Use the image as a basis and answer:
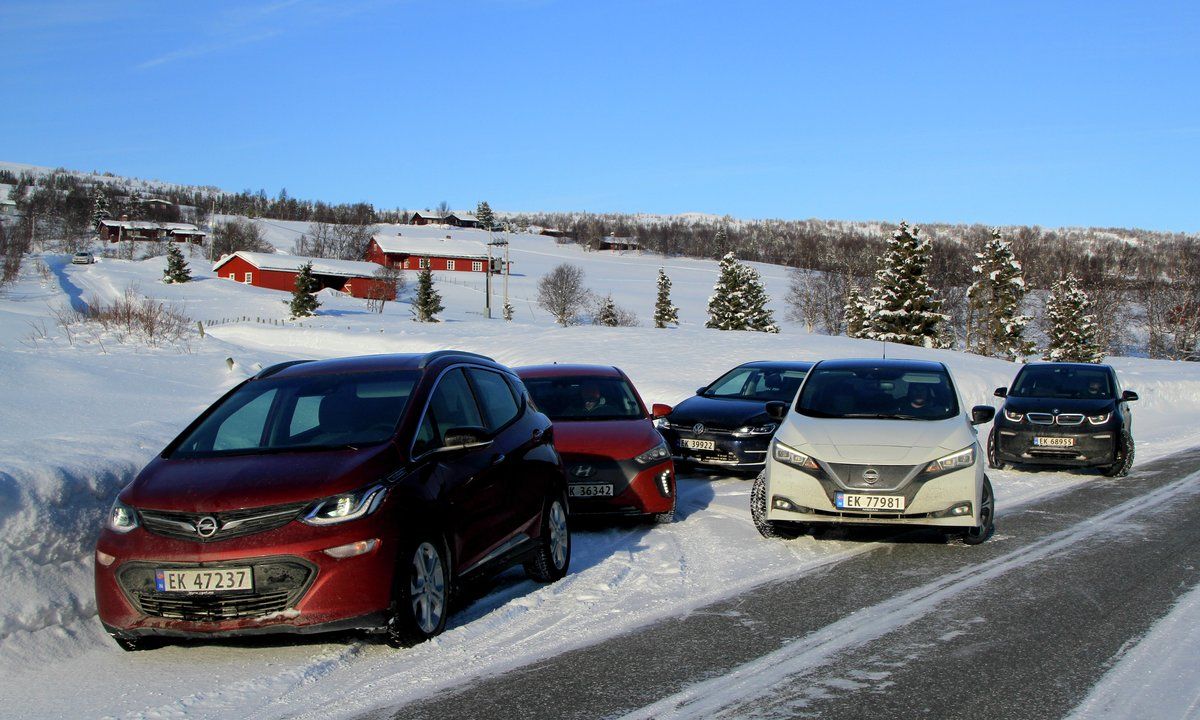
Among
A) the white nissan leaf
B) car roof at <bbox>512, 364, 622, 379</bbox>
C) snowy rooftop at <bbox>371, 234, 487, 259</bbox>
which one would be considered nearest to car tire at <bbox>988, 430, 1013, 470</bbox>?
the white nissan leaf

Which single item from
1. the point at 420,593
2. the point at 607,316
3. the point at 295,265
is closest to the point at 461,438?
the point at 420,593

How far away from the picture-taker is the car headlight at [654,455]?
381 inches

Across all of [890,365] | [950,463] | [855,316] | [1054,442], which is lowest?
[855,316]

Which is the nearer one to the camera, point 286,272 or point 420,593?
point 420,593

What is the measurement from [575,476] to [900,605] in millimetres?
3610

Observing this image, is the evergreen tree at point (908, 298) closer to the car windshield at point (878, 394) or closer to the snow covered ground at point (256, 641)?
the snow covered ground at point (256, 641)

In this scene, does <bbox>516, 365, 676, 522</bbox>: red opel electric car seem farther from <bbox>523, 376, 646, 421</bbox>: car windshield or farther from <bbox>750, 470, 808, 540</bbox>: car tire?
<bbox>750, 470, 808, 540</bbox>: car tire

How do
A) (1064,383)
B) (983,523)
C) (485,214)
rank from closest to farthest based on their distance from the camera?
1. (983,523)
2. (1064,383)
3. (485,214)

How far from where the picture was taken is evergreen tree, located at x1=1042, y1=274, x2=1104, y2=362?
73.1 metres

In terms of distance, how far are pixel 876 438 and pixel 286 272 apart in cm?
9949

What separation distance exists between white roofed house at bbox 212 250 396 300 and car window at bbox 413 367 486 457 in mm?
92965

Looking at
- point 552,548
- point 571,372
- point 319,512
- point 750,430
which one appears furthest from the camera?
point 750,430

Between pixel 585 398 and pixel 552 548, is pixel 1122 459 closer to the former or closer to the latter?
pixel 585 398

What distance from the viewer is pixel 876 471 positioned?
832 cm
